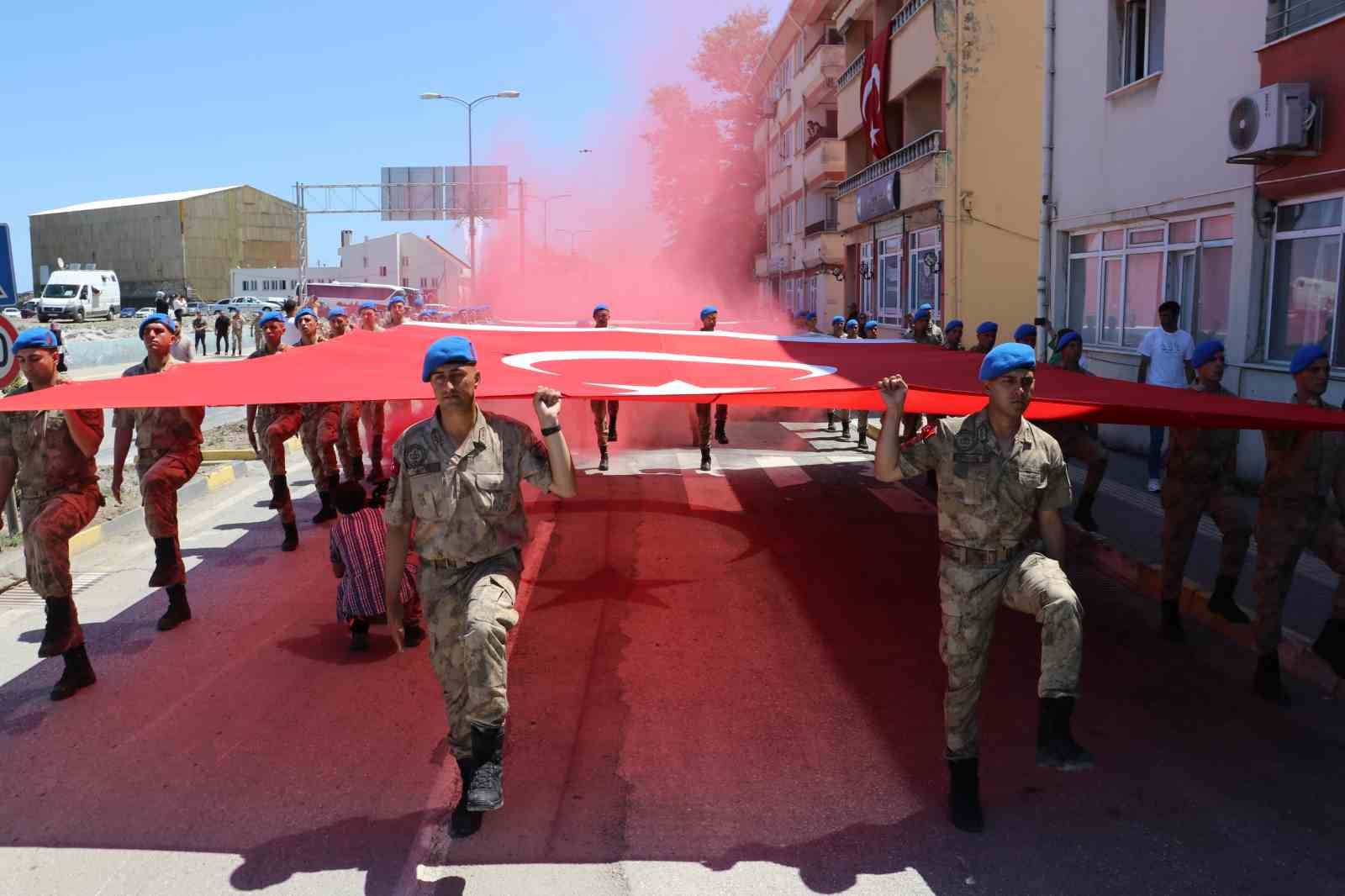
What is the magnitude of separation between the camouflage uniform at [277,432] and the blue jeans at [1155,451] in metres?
8.45

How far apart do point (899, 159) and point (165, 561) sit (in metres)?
20.5

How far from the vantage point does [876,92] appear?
1003 inches

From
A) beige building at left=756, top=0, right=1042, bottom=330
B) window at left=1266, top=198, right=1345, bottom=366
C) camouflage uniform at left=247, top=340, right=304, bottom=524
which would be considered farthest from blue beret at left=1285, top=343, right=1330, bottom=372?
beige building at left=756, top=0, right=1042, bottom=330

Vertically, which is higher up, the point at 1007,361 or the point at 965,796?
the point at 1007,361

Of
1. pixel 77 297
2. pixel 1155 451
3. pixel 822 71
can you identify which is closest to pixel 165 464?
pixel 1155 451

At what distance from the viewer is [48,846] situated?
4332 millimetres

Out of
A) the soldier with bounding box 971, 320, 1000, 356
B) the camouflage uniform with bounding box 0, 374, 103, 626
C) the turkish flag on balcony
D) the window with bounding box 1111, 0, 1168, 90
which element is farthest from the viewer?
the turkish flag on balcony

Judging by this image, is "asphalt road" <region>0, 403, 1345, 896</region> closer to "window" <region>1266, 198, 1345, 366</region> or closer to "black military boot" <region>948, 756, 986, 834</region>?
"black military boot" <region>948, 756, 986, 834</region>

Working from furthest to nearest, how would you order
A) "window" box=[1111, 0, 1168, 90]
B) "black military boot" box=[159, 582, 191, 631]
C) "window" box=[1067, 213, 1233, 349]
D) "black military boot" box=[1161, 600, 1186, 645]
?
"window" box=[1111, 0, 1168, 90]
"window" box=[1067, 213, 1233, 349]
"black military boot" box=[159, 582, 191, 631]
"black military boot" box=[1161, 600, 1186, 645]

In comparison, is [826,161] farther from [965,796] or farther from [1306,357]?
[965,796]

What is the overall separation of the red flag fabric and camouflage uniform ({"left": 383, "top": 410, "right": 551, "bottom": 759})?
1021 mm

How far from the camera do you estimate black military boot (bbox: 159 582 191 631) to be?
287 inches

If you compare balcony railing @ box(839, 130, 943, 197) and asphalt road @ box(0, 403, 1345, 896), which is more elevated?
balcony railing @ box(839, 130, 943, 197)

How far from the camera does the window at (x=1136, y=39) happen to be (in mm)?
13812
